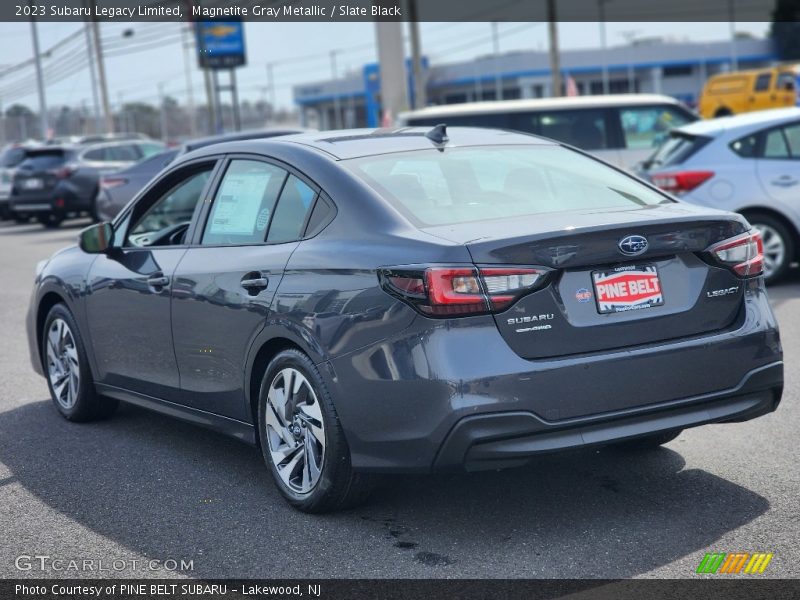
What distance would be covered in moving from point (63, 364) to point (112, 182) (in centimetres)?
1350

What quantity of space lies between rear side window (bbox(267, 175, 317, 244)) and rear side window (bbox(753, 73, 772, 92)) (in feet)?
118

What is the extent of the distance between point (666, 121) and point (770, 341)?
12124 millimetres

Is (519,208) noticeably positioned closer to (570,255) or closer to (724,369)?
(570,255)

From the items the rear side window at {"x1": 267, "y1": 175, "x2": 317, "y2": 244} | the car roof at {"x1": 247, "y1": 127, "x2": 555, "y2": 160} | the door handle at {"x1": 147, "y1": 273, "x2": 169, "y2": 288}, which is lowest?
the door handle at {"x1": 147, "y1": 273, "x2": 169, "y2": 288}

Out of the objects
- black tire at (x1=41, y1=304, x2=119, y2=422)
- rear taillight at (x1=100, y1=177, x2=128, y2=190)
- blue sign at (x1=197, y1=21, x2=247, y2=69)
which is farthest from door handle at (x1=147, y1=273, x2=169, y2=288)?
blue sign at (x1=197, y1=21, x2=247, y2=69)

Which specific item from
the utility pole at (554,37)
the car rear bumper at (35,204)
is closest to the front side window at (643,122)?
the car rear bumper at (35,204)

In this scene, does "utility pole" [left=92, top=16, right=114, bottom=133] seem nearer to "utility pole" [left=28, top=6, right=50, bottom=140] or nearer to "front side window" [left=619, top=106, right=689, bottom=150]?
"utility pole" [left=28, top=6, right=50, bottom=140]

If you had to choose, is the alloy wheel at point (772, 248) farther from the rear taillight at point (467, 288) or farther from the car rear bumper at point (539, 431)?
the rear taillight at point (467, 288)

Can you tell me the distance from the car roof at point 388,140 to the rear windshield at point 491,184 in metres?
0.09

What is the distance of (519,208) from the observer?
15.5ft

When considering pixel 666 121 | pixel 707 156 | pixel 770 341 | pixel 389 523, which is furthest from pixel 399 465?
pixel 666 121

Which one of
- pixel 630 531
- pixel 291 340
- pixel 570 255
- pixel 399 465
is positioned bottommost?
pixel 630 531

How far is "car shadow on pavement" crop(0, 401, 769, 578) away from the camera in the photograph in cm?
408

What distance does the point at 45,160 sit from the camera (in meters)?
25.7
